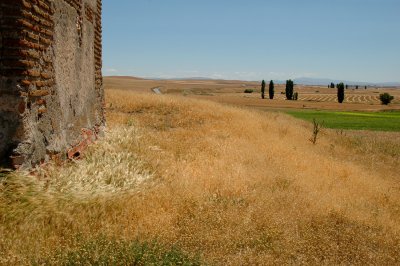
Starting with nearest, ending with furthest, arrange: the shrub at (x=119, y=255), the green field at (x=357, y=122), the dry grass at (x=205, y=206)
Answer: the shrub at (x=119, y=255) → the dry grass at (x=205, y=206) → the green field at (x=357, y=122)

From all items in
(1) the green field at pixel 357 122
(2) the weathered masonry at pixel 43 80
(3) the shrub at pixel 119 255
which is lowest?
(1) the green field at pixel 357 122

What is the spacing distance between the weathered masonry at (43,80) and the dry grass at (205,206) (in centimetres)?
38

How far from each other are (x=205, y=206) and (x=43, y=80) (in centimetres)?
278

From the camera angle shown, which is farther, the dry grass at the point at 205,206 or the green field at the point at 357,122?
the green field at the point at 357,122

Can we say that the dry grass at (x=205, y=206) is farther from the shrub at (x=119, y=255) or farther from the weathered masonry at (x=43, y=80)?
the weathered masonry at (x=43, y=80)

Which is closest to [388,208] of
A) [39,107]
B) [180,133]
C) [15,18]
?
[180,133]

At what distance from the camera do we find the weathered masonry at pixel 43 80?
4.43 metres

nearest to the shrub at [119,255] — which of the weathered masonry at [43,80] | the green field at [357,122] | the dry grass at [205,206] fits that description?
the dry grass at [205,206]

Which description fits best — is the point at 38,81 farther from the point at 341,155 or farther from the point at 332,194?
the point at 341,155

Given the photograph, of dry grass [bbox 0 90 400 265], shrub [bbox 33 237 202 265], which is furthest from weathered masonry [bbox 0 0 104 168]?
shrub [bbox 33 237 202 265]

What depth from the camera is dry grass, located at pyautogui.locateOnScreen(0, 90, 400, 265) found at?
163 inches

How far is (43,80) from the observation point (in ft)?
16.8

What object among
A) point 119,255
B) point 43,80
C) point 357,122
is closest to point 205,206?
point 119,255

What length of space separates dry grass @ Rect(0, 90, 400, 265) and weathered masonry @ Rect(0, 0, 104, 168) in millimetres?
→ 381
